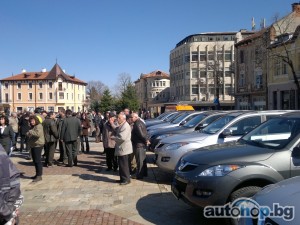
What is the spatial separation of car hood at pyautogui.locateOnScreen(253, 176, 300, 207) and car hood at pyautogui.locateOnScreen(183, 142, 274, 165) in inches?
60.9

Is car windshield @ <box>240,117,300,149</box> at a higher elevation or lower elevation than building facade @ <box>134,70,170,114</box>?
lower

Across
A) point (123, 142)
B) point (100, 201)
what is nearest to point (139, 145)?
point (123, 142)

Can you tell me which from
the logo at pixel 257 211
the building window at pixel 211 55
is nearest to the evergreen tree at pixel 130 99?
the building window at pixel 211 55

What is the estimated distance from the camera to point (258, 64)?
45.7m

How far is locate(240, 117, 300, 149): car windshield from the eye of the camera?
18.3 feet

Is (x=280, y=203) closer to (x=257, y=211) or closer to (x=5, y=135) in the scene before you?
(x=257, y=211)

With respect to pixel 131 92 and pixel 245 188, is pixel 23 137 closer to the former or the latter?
pixel 245 188

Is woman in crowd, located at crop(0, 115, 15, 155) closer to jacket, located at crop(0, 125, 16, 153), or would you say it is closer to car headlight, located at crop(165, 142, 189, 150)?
jacket, located at crop(0, 125, 16, 153)

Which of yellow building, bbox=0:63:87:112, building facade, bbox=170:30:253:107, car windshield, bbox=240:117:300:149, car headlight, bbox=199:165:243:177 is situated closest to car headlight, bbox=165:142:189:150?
car windshield, bbox=240:117:300:149

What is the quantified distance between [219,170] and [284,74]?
35253mm

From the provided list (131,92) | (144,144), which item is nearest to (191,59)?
(131,92)

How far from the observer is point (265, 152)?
17.7ft

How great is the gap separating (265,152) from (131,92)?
50458 millimetres

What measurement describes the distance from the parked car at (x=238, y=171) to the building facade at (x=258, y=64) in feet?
115
